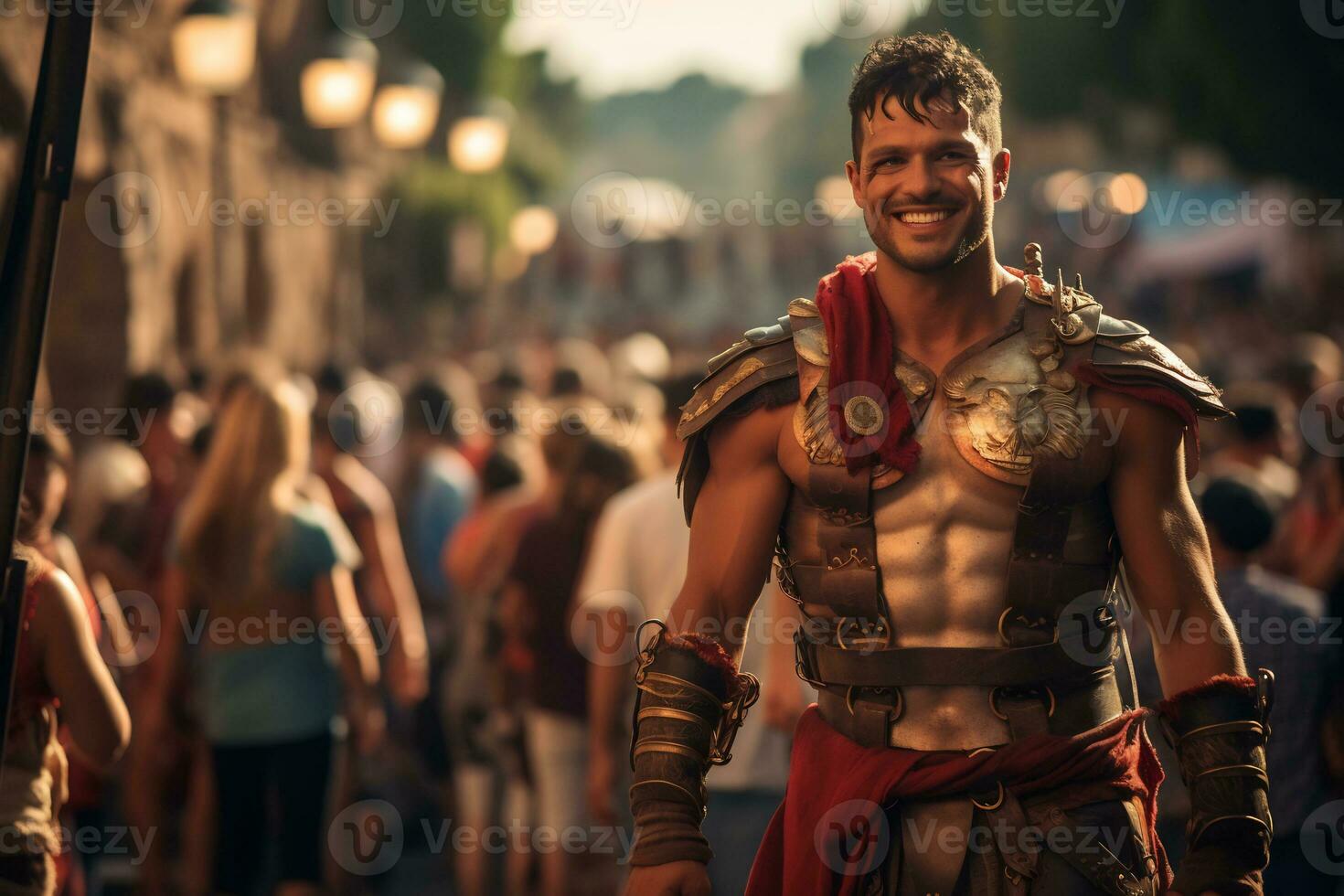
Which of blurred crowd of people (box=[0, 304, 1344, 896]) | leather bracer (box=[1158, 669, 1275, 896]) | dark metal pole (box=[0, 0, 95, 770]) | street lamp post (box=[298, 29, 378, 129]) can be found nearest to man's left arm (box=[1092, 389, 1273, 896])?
leather bracer (box=[1158, 669, 1275, 896])

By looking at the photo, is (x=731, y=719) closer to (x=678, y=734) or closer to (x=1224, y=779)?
→ (x=678, y=734)

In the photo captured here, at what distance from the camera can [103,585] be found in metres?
7.61

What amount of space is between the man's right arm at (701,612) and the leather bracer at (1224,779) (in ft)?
2.93

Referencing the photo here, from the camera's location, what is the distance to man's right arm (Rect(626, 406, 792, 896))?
377 centimetres

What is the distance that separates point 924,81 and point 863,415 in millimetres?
708

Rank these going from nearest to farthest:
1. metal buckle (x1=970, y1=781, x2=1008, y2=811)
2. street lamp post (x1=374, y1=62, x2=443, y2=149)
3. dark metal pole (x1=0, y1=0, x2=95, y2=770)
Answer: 1. dark metal pole (x1=0, y1=0, x2=95, y2=770)
2. metal buckle (x1=970, y1=781, x2=1008, y2=811)
3. street lamp post (x1=374, y1=62, x2=443, y2=149)

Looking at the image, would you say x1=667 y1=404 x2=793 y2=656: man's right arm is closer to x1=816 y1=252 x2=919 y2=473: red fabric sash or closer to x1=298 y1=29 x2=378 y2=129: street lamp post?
x1=816 y1=252 x2=919 y2=473: red fabric sash

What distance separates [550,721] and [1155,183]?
32.8 meters

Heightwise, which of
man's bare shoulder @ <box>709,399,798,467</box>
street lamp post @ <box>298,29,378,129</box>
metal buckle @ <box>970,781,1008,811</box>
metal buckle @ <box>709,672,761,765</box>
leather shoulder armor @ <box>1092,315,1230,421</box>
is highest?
street lamp post @ <box>298,29,378,129</box>

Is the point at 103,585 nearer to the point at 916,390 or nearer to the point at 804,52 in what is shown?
the point at 916,390

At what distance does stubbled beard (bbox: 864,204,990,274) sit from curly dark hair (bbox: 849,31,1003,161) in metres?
0.18

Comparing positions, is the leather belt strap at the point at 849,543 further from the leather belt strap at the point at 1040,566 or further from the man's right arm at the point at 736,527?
the leather belt strap at the point at 1040,566

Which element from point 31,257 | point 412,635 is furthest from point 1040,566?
point 412,635

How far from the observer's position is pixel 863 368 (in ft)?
13.1
